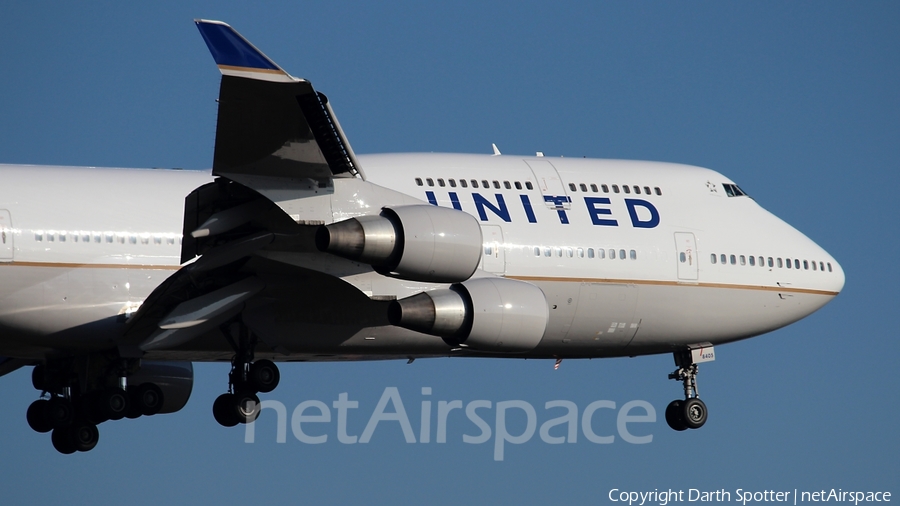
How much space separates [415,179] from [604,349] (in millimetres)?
5195

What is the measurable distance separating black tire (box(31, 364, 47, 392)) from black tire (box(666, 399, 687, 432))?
12.5 meters

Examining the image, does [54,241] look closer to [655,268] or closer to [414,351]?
[414,351]

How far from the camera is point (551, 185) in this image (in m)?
26.5

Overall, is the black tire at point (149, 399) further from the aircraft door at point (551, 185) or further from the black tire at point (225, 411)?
the aircraft door at point (551, 185)

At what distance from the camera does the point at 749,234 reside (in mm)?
28078

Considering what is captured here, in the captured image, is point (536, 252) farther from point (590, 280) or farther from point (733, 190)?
point (733, 190)

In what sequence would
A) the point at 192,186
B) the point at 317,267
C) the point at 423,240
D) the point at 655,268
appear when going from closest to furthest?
the point at 423,240 → the point at 317,267 → the point at 192,186 → the point at 655,268

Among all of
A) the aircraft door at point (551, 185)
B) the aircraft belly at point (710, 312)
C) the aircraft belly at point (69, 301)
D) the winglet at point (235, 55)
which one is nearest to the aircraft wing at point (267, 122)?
the winglet at point (235, 55)

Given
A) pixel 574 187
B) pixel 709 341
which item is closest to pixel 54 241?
pixel 574 187

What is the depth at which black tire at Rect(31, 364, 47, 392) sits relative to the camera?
92.0 feet

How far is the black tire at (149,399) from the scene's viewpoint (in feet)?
87.7

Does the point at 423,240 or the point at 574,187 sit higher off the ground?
the point at 574,187

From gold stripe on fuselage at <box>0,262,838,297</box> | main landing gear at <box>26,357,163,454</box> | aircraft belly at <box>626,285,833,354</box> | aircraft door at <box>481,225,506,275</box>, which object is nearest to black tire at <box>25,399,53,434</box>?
main landing gear at <box>26,357,163,454</box>

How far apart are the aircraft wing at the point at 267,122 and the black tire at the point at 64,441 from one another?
9.48m
